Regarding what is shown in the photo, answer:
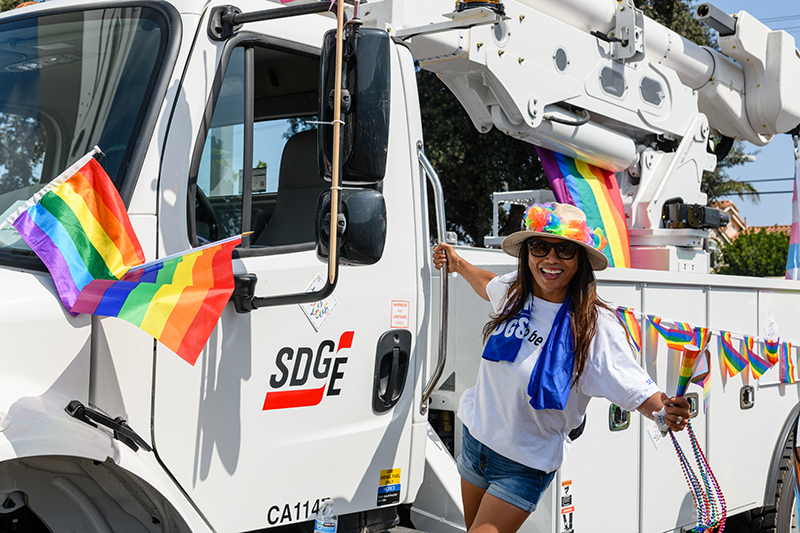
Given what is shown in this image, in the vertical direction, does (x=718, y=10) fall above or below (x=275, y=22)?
above

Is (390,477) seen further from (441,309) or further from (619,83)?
(619,83)

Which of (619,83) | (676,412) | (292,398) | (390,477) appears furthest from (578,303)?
(619,83)

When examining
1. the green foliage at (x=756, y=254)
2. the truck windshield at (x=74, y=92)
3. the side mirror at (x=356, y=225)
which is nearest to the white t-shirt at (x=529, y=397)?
the side mirror at (x=356, y=225)

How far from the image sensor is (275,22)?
2.53 m

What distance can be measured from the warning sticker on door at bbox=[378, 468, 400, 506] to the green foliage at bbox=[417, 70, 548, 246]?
11.6m

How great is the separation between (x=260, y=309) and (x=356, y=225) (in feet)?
1.36

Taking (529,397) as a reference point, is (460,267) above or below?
above

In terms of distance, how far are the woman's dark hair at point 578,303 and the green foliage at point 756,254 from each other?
89.4ft

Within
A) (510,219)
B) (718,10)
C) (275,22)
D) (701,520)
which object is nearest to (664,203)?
(718,10)

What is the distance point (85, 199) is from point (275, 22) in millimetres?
875

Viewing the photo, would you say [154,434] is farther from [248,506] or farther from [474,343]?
[474,343]

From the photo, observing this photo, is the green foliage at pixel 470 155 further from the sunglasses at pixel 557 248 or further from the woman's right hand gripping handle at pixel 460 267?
the sunglasses at pixel 557 248

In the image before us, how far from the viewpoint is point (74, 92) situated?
231cm

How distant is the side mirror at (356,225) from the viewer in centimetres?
220
